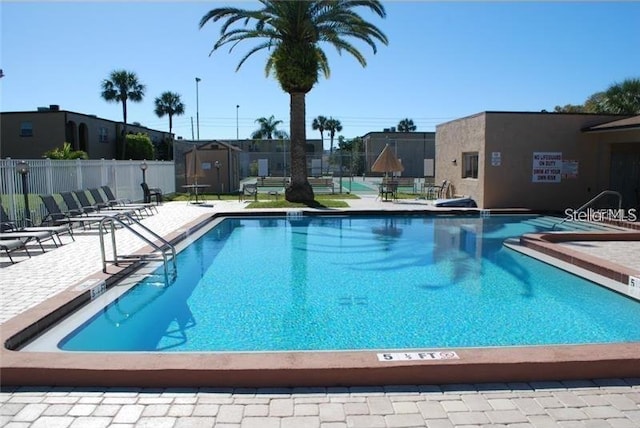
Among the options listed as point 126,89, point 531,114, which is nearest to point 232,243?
point 531,114

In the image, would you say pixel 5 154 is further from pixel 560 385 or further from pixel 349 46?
pixel 560 385

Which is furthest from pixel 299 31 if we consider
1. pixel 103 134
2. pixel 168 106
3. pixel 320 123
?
pixel 320 123

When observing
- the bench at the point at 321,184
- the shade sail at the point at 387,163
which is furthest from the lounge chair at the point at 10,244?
the bench at the point at 321,184

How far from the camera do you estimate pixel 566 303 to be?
7.21 metres

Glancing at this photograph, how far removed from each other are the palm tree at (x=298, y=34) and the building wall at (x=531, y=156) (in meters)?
5.34

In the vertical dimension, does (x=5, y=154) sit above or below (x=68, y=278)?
above

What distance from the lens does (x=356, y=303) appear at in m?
7.21

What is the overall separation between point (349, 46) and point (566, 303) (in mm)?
13929

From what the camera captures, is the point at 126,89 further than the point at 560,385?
Yes

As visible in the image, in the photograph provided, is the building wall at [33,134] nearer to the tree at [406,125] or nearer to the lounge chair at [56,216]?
the lounge chair at [56,216]

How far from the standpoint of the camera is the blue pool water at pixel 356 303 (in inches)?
230

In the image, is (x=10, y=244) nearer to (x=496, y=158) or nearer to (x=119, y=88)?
(x=496, y=158)

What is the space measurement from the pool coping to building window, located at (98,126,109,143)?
120 ft

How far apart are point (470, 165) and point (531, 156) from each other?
8.17 feet
